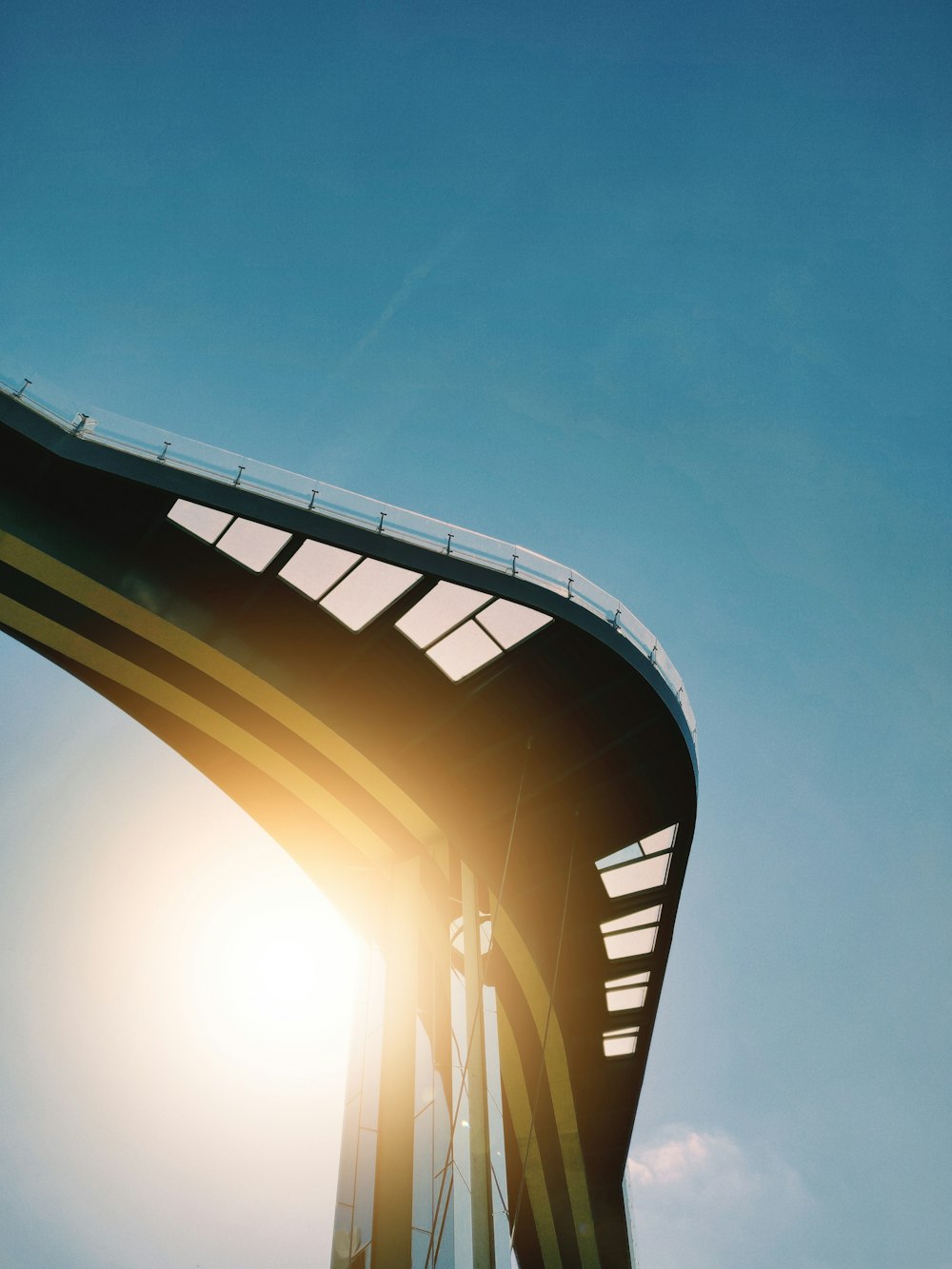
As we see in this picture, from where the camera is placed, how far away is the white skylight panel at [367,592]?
15.0 m

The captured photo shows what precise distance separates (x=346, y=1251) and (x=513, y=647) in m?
13.7

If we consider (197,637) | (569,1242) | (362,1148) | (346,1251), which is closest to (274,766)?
(197,637)

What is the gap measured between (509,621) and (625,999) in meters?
15.8

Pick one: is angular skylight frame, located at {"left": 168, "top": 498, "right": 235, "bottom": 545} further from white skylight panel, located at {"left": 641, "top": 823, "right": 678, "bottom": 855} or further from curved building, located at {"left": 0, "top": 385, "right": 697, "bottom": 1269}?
white skylight panel, located at {"left": 641, "top": 823, "right": 678, "bottom": 855}

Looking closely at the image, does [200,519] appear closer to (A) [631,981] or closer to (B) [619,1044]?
(A) [631,981]

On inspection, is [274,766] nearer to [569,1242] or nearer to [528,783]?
[528,783]

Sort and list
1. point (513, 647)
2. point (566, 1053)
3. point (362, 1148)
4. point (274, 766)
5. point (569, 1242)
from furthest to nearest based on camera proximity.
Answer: point (569, 1242) < point (566, 1053) < point (274, 766) < point (362, 1148) < point (513, 647)

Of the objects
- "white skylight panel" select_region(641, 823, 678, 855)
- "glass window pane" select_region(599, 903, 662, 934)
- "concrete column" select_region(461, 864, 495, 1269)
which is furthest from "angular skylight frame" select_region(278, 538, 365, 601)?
"glass window pane" select_region(599, 903, 662, 934)

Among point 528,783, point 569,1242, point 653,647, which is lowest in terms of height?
point 569,1242

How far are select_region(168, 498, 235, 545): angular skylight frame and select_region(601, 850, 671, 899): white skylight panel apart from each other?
12.7 meters

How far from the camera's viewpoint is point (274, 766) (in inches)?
790

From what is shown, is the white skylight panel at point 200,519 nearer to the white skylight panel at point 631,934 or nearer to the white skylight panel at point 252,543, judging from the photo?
the white skylight panel at point 252,543

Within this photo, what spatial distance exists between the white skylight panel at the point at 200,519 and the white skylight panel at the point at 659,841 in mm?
11892

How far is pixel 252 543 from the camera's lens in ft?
49.7
